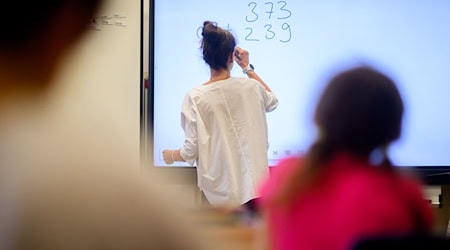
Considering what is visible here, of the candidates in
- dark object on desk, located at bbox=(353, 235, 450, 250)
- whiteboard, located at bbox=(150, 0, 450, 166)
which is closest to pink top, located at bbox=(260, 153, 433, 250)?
dark object on desk, located at bbox=(353, 235, 450, 250)

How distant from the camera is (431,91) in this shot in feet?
6.79

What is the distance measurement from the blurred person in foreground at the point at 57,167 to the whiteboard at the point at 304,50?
1558 millimetres

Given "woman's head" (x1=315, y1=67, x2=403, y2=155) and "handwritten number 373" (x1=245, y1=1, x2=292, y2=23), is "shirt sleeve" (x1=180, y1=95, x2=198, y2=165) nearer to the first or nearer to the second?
"handwritten number 373" (x1=245, y1=1, x2=292, y2=23)

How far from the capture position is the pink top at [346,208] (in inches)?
35.0

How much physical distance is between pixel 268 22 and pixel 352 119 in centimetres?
116

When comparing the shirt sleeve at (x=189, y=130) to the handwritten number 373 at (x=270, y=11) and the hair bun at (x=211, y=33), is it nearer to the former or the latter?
the hair bun at (x=211, y=33)

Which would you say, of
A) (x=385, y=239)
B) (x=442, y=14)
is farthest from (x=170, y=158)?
(x=385, y=239)

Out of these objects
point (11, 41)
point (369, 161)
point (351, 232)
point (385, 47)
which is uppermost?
point (385, 47)

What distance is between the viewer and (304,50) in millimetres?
2074

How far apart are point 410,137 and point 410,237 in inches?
58.0

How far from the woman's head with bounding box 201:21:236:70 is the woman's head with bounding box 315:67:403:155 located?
1.09 metres

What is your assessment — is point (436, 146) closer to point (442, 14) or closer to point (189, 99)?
point (442, 14)

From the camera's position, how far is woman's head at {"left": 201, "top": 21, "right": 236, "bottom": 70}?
80.9 inches

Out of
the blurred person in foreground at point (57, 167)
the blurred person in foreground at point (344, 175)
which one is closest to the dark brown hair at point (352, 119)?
the blurred person in foreground at point (344, 175)
